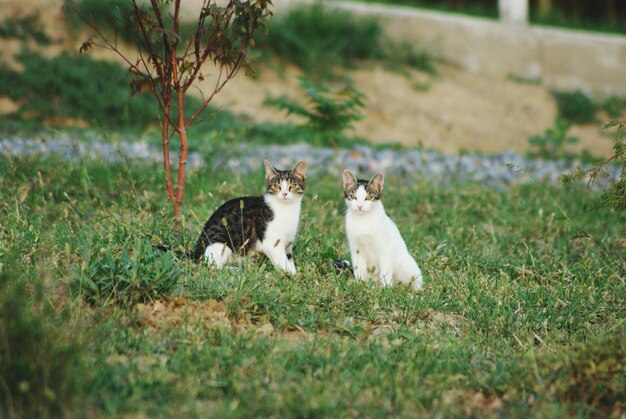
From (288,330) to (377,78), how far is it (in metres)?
9.79

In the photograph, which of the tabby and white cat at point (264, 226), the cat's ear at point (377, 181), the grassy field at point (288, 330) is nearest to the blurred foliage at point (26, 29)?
the grassy field at point (288, 330)

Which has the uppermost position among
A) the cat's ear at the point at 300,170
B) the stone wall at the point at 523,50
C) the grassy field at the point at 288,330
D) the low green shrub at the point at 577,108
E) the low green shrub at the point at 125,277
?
the stone wall at the point at 523,50

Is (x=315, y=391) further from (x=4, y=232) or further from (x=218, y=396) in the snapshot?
(x=4, y=232)

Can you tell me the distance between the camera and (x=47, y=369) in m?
2.96

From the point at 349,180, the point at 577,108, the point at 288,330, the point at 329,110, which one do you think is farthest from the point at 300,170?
the point at 577,108

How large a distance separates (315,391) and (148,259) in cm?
140

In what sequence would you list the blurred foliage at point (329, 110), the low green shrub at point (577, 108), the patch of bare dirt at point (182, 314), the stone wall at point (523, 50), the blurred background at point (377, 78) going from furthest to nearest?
1. the stone wall at point (523, 50)
2. the low green shrub at point (577, 108)
3. the blurred background at point (377, 78)
4. the blurred foliage at point (329, 110)
5. the patch of bare dirt at point (182, 314)

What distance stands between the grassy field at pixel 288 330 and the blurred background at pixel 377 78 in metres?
3.68

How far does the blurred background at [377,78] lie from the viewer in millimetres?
9977

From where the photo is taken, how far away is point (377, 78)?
43.4 feet

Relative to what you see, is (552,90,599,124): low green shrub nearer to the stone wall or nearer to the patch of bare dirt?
the stone wall

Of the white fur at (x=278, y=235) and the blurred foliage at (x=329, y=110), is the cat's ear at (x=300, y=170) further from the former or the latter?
the blurred foliage at (x=329, y=110)

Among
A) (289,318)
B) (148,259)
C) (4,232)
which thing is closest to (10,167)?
(4,232)

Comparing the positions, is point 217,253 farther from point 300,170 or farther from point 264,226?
point 300,170
